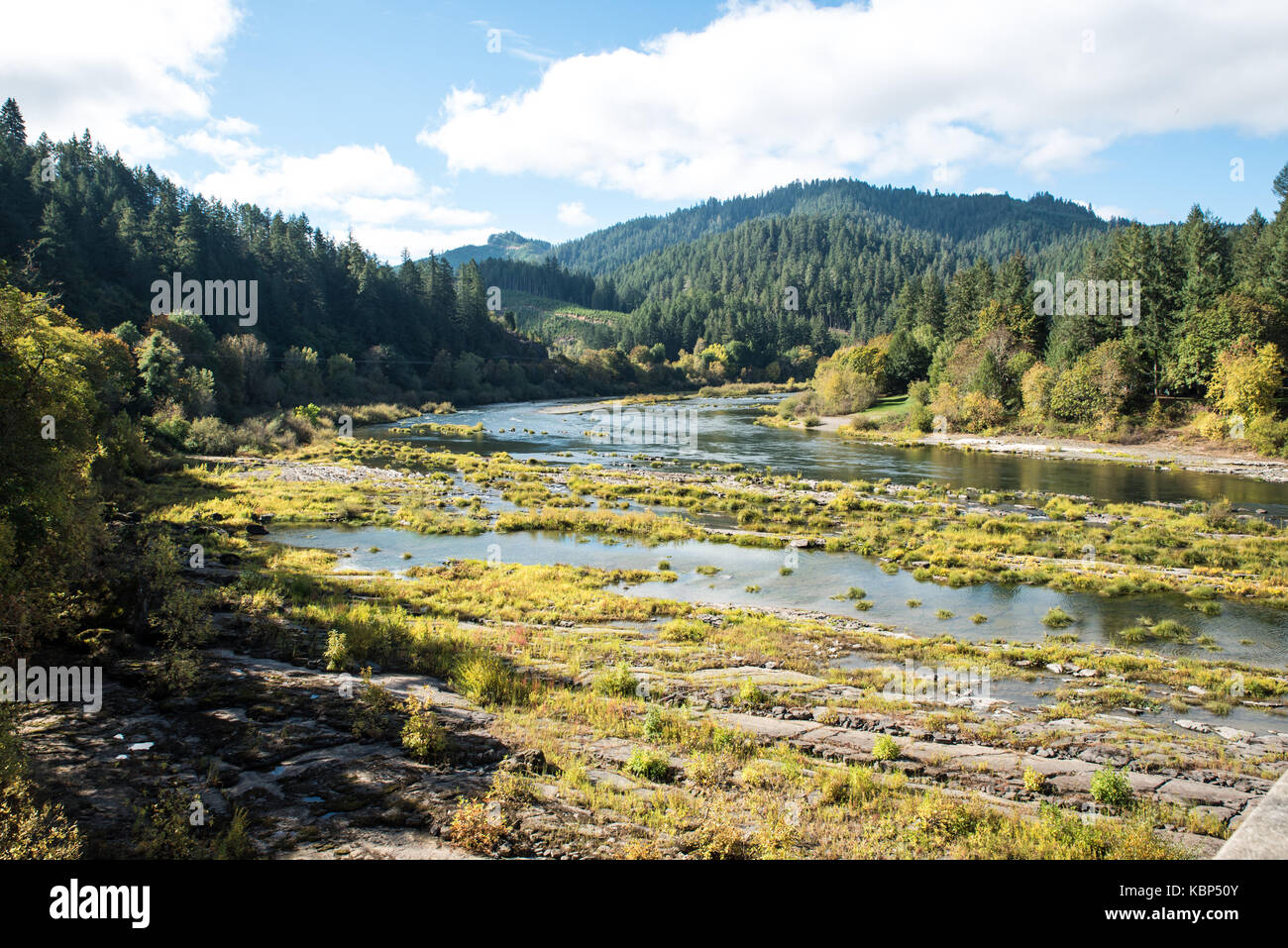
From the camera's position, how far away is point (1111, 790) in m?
10.4

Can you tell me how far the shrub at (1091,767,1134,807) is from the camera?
1035cm

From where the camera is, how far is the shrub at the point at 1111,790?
10.4 metres

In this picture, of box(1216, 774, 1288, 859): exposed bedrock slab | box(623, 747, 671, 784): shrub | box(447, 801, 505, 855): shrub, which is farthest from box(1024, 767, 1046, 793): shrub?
box(447, 801, 505, 855): shrub

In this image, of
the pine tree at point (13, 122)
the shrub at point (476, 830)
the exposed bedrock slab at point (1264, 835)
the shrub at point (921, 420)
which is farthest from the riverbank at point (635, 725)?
the pine tree at point (13, 122)

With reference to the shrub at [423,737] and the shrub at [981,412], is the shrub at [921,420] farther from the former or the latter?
the shrub at [423,737]

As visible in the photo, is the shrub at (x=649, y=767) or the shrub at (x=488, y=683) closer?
the shrub at (x=649, y=767)

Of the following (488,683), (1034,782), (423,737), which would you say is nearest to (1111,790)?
(1034,782)

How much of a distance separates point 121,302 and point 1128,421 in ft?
354

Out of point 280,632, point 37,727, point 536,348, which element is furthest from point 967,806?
point 536,348

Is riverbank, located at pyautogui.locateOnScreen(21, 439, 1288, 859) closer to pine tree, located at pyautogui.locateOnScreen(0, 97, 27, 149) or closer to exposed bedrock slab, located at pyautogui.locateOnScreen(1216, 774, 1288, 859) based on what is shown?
exposed bedrock slab, located at pyautogui.locateOnScreen(1216, 774, 1288, 859)

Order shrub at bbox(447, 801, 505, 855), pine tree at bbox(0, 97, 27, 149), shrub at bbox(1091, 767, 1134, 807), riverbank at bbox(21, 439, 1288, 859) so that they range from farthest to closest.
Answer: pine tree at bbox(0, 97, 27, 149) → shrub at bbox(1091, 767, 1134, 807) → riverbank at bbox(21, 439, 1288, 859) → shrub at bbox(447, 801, 505, 855)

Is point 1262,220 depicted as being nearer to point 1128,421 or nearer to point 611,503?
point 1128,421

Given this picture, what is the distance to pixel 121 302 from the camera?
7675 cm
